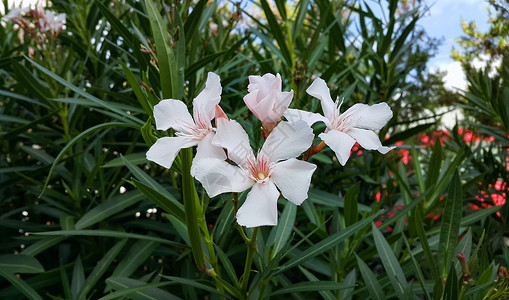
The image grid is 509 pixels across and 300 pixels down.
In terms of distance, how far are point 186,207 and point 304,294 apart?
0.68 meters

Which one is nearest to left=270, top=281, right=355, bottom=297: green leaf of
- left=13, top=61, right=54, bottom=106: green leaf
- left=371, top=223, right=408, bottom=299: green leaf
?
left=371, top=223, right=408, bottom=299: green leaf

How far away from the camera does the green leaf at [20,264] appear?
1127 millimetres

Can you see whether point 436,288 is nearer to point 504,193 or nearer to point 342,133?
point 342,133

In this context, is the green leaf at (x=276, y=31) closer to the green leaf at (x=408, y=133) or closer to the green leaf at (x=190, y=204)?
the green leaf at (x=408, y=133)

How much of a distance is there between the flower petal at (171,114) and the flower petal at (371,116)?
0.29 m

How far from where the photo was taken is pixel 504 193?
1514 mm

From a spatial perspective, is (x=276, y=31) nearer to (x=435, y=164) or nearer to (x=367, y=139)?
(x=435, y=164)

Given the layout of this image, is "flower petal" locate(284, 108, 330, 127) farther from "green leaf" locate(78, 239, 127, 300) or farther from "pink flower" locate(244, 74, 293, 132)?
"green leaf" locate(78, 239, 127, 300)

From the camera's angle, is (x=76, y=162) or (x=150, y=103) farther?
(x=76, y=162)

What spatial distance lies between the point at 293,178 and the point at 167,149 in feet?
0.63

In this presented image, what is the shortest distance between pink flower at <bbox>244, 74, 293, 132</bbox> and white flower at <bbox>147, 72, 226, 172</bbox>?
56 millimetres

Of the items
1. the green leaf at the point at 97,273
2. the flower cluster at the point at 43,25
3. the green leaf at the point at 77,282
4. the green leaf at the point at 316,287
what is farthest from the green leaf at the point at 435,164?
the flower cluster at the point at 43,25

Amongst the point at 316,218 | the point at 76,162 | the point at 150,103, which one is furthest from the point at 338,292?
the point at 76,162

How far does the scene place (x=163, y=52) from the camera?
2.27 feet
